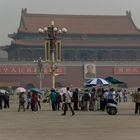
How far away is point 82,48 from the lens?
6781cm

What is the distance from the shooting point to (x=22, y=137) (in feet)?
37.7

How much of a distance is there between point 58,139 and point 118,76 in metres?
52.9

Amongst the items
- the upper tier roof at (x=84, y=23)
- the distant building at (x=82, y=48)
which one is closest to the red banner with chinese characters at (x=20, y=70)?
the distant building at (x=82, y=48)

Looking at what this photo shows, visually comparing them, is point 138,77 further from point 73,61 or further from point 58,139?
point 58,139

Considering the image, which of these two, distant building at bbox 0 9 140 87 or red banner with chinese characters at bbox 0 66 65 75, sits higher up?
distant building at bbox 0 9 140 87

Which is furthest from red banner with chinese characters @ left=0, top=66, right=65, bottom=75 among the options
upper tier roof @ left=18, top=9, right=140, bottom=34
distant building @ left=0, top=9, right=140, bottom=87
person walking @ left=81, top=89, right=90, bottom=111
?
person walking @ left=81, top=89, right=90, bottom=111

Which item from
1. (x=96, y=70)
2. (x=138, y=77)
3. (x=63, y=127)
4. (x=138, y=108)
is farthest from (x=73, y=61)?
(x=63, y=127)

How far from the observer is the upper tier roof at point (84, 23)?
70500mm

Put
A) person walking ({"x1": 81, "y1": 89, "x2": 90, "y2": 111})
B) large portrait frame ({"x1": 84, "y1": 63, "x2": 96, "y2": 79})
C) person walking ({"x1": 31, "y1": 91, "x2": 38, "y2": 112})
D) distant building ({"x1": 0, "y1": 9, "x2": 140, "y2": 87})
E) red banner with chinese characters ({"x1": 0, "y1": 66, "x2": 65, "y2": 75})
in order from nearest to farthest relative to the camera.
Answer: person walking ({"x1": 31, "y1": 91, "x2": 38, "y2": 112}) < person walking ({"x1": 81, "y1": 89, "x2": 90, "y2": 111}) < red banner with chinese characters ({"x1": 0, "y1": 66, "x2": 65, "y2": 75}) < large portrait frame ({"x1": 84, "y1": 63, "x2": 96, "y2": 79}) < distant building ({"x1": 0, "y1": 9, "x2": 140, "y2": 87})

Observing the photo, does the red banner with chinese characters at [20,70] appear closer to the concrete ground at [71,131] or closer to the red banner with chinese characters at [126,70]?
the red banner with chinese characters at [126,70]

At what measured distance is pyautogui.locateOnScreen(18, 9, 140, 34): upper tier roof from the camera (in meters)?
70.5

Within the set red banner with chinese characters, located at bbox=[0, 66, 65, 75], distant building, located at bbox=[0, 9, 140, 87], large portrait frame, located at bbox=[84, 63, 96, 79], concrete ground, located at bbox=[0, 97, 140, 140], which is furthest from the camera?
distant building, located at bbox=[0, 9, 140, 87]

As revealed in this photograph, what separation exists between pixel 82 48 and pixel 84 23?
513 cm

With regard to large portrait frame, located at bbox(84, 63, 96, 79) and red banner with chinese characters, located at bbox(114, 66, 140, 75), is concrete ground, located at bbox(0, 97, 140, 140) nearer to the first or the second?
large portrait frame, located at bbox(84, 63, 96, 79)
